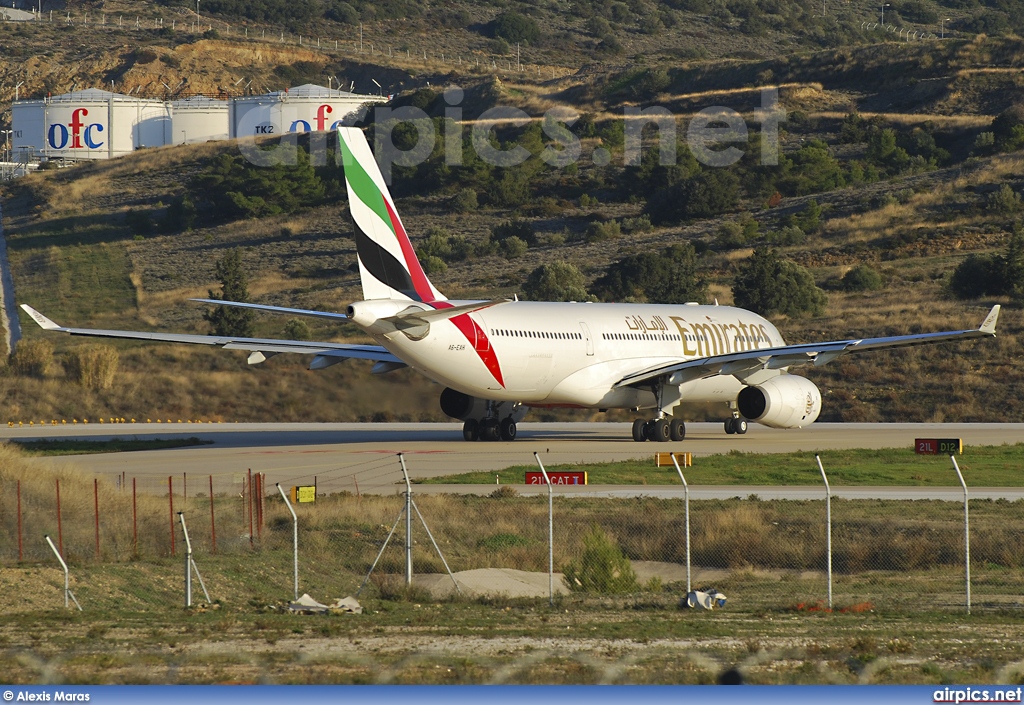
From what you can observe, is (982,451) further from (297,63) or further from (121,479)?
(297,63)

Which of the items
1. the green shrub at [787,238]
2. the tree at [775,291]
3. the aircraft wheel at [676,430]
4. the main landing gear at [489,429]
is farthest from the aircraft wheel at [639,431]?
the green shrub at [787,238]

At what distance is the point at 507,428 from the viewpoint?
38.7 m

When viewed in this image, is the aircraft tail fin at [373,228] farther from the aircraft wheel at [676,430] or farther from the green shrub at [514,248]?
the green shrub at [514,248]

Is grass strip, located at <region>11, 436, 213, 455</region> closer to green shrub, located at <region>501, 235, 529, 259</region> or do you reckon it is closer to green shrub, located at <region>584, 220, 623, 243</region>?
green shrub, located at <region>501, 235, 529, 259</region>

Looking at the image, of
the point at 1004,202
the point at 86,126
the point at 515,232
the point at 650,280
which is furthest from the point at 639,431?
the point at 86,126

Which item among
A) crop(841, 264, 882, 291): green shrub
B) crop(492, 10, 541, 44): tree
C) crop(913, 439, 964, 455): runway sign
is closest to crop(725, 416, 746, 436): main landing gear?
crop(913, 439, 964, 455): runway sign

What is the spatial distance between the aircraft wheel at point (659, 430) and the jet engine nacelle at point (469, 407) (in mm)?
3731

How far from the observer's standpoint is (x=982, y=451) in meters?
35.6

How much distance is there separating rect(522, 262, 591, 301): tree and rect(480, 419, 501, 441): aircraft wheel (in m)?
30.6

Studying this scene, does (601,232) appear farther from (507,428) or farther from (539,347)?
(539,347)

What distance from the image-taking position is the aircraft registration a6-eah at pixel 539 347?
Result: 30.1 m

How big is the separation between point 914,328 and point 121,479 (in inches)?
1581

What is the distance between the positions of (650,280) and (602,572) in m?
51.8

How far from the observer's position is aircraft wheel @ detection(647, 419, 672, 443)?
38469mm
